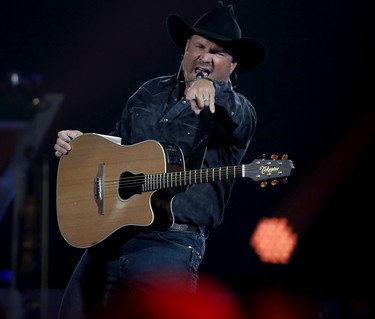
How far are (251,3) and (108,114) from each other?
156 centimetres

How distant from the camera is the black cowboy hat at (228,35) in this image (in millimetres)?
3559

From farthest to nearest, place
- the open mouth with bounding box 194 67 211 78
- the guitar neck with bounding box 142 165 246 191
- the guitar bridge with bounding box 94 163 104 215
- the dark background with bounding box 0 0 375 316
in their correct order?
the dark background with bounding box 0 0 375 316 → the open mouth with bounding box 194 67 211 78 → the guitar bridge with bounding box 94 163 104 215 → the guitar neck with bounding box 142 165 246 191

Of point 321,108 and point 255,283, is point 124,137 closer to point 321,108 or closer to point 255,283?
point 255,283

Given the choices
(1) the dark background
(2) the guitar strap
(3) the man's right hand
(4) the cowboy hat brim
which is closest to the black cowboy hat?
(4) the cowboy hat brim

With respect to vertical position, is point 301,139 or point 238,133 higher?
point 238,133

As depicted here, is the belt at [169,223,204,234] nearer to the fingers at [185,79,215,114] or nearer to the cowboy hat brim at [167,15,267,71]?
the fingers at [185,79,215,114]

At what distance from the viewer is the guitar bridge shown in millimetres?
3379

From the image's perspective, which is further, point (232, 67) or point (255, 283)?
point (255, 283)

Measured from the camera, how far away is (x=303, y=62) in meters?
5.87

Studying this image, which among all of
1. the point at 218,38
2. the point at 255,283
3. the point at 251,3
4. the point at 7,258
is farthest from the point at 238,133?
the point at 7,258

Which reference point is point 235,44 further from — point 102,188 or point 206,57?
point 102,188

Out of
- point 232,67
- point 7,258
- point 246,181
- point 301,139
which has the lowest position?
point 7,258

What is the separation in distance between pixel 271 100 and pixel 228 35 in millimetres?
2433

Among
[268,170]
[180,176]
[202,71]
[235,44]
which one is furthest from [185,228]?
[235,44]
